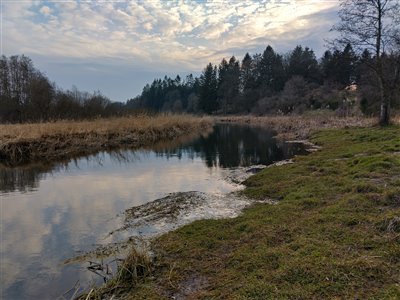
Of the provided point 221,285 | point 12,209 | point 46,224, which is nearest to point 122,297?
point 221,285

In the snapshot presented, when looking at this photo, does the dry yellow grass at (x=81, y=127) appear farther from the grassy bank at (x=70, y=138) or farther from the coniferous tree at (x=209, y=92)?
the coniferous tree at (x=209, y=92)

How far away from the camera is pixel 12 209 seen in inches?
331

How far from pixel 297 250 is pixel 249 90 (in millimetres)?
75031

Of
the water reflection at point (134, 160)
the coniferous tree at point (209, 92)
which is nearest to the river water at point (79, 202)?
the water reflection at point (134, 160)

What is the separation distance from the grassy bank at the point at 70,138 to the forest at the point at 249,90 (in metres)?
6.13

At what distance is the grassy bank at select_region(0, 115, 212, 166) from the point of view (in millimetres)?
16578

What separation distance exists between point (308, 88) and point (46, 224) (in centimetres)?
6342

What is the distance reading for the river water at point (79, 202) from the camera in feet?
17.0

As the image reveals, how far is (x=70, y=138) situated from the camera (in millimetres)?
19516

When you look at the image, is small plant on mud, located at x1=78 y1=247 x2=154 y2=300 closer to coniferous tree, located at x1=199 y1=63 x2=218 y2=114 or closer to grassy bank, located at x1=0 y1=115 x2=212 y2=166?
grassy bank, located at x1=0 y1=115 x2=212 y2=166

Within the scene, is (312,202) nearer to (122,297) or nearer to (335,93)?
(122,297)

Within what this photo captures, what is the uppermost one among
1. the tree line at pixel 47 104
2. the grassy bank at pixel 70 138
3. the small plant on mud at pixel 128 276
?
the tree line at pixel 47 104

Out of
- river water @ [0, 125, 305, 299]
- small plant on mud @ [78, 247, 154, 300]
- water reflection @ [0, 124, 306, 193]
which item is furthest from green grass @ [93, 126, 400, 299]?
water reflection @ [0, 124, 306, 193]

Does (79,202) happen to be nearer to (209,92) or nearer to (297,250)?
(297,250)
